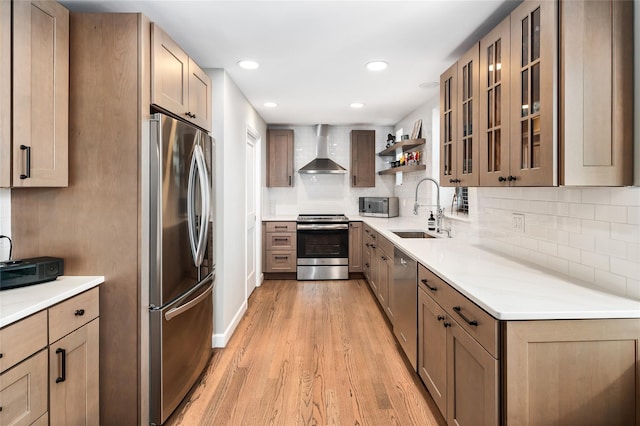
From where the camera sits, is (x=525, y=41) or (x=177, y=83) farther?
(x=177, y=83)

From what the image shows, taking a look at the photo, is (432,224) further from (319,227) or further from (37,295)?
(37,295)

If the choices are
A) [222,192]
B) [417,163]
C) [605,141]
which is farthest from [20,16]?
[417,163]

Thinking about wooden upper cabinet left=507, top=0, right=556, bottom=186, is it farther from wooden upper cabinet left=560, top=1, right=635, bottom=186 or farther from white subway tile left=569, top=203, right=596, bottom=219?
white subway tile left=569, top=203, right=596, bottom=219

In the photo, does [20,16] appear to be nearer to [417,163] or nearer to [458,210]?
[458,210]

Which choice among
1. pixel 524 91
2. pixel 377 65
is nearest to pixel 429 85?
pixel 377 65

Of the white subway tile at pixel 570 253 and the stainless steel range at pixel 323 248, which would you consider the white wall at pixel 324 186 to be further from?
the white subway tile at pixel 570 253

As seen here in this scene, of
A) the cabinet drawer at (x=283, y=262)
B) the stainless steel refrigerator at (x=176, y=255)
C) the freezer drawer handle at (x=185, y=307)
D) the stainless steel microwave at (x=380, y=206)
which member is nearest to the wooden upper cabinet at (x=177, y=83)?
the stainless steel refrigerator at (x=176, y=255)

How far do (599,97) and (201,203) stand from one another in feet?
7.12

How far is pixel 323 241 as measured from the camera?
5.05 meters

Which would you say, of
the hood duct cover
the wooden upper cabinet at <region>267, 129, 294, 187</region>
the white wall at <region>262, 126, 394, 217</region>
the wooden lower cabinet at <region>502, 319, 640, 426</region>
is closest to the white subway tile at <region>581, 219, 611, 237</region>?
the wooden lower cabinet at <region>502, 319, 640, 426</region>

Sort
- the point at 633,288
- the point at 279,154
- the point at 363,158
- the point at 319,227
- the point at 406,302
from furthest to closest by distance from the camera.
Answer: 1. the point at 363,158
2. the point at 279,154
3. the point at 319,227
4. the point at 406,302
5. the point at 633,288

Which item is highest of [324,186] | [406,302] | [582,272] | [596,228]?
[324,186]

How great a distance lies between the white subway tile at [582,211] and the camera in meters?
1.66

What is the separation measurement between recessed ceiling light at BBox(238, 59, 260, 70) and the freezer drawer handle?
71.2 inches
